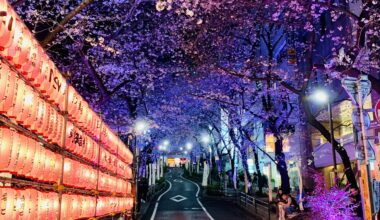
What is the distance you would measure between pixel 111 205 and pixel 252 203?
1546cm

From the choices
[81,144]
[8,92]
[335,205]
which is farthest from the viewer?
[335,205]

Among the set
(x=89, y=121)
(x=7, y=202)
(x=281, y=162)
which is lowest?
(x=7, y=202)

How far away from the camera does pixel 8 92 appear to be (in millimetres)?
6227

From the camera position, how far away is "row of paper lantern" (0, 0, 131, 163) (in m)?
6.03

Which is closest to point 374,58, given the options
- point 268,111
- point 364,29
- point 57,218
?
point 364,29

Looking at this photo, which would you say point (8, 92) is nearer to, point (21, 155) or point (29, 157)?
point (21, 155)

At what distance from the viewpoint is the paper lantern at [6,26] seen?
5816mm

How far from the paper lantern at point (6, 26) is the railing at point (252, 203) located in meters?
19.9

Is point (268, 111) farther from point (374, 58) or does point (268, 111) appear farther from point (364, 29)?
point (364, 29)

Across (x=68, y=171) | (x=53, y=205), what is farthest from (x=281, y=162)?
(x=53, y=205)

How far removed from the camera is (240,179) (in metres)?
54.2

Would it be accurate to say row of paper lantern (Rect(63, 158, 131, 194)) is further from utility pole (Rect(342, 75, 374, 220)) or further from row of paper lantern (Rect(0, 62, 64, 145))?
utility pole (Rect(342, 75, 374, 220))

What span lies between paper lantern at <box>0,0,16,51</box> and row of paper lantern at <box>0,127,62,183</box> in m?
1.35

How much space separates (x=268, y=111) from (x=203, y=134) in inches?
1172
